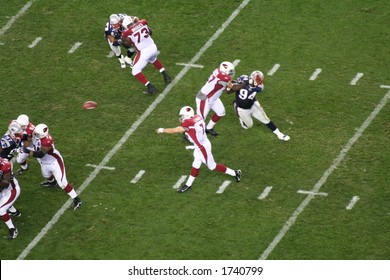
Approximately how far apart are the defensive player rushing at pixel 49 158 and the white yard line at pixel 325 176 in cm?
345

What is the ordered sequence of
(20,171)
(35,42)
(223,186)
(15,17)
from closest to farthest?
(223,186), (20,171), (35,42), (15,17)

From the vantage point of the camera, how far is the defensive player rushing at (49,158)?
20219 millimetres

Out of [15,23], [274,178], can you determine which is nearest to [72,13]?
[15,23]

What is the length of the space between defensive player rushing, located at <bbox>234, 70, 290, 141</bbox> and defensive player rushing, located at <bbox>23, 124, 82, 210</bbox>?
3.44 meters

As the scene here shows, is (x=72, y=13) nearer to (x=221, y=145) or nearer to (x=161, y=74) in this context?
(x=161, y=74)

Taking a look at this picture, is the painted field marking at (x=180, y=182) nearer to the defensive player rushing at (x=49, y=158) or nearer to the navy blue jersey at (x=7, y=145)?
the defensive player rushing at (x=49, y=158)

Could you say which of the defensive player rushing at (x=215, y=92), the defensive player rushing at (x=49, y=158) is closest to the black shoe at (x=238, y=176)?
the defensive player rushing at (x=215, y=92)

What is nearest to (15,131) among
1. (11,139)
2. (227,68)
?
(11,139)

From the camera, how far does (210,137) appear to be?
878 inches

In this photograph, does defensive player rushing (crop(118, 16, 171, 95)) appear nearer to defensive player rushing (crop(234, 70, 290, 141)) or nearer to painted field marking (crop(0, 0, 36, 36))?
defensive player rushing (crop(234, 70, 290, 141))

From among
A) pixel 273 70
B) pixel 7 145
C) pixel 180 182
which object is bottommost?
pixel 273 70

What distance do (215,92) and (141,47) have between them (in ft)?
7.06

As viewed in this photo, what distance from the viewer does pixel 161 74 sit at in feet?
78.4

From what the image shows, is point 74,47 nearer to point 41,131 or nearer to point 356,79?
point 41,131
